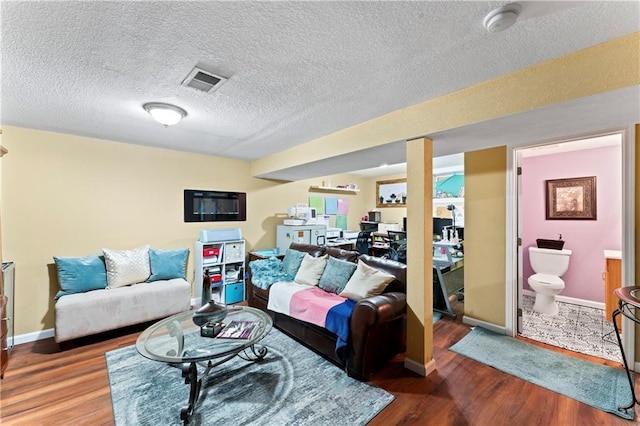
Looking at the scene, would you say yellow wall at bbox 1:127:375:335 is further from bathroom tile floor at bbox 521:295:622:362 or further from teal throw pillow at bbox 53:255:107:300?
bathroom tile floor at bbox 521:295:622:362

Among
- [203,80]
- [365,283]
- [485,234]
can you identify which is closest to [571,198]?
[485,234]

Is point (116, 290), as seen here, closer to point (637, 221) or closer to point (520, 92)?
point (520, 92)

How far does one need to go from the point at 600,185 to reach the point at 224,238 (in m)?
5.45

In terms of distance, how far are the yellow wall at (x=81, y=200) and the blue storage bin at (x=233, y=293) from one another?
24.3 inches

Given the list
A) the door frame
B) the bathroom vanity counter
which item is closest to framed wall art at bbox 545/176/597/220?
the bathroom vanity counter

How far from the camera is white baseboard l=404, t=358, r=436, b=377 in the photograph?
2277mm

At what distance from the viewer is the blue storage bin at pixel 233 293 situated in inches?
161

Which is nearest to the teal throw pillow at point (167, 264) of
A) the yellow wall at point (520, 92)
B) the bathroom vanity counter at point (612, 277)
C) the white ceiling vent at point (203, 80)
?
the white ceiling vent at point (203, 80)

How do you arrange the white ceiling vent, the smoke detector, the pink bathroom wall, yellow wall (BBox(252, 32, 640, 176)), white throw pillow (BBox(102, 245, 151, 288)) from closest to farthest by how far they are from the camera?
the smoke detector → yellow wall (BBox(252, 32, 640, 176)) → the white ceiling vent → white throw pillow (BBox(102, 245, 151, 288)) → the pink bathroom wall

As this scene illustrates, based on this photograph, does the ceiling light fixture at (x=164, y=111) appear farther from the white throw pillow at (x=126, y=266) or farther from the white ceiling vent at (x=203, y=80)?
the white throw pillow at (x=126, y=266)

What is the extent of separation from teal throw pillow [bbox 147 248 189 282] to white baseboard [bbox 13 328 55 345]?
3.69ft

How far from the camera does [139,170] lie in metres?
3.68

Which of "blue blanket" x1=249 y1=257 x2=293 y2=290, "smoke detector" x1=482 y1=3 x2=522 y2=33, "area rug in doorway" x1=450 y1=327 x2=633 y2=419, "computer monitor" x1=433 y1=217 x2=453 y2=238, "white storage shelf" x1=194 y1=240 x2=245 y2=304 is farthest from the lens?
"computer monitor" x1=433 y1=217 x2=453 y2=238

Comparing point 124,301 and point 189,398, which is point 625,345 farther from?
point 124,301
